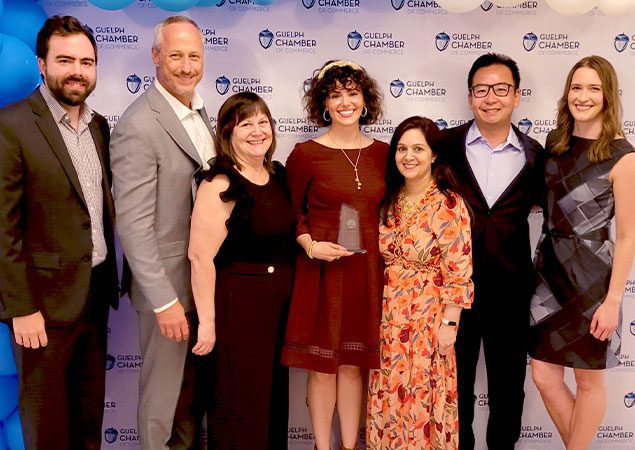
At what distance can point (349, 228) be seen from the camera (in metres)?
2.56

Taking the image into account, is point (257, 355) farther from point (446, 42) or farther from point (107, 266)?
point (446, 42)

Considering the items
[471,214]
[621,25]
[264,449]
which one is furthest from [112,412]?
[621,25]

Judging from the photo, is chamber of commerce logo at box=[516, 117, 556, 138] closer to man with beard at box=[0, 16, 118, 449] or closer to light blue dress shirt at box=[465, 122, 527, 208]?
light blue dress shirt at box=[465, 122, 527, 208]

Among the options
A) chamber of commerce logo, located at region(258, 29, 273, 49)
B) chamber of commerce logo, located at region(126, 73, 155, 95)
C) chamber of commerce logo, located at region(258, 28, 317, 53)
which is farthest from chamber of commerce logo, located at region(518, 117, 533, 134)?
chamber of commerce logo, located at region(126, 73, 155, 95)

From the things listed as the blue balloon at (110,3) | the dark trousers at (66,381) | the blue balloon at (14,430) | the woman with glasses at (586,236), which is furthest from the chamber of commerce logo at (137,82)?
the woman with glasses at (586,236)

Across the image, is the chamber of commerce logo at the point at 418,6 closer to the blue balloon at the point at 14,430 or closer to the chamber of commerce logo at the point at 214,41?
the chamber of commerce logo at the point at 214,41

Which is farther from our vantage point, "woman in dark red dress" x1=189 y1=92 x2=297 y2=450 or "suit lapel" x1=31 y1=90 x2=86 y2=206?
"woman in dark red dress" x1=189 y1=92 x2=297 y2=450

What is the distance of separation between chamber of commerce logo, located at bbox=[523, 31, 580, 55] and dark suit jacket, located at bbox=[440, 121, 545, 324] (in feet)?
2.14

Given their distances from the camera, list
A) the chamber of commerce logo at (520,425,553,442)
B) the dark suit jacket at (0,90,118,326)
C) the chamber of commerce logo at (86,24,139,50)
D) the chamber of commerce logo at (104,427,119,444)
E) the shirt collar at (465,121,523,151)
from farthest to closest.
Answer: the chamber of commerce logo at (520,425,553,442), the chamber of commerce logo at (104,427,119,444), the chamber of commerce logo at (86,24,139,50), the shirt collar at (465,121,523,151), the dark suit jacket at (0,90,118,326)

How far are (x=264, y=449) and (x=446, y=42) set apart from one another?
2.22 metres

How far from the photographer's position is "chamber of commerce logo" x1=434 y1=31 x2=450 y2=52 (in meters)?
3.15

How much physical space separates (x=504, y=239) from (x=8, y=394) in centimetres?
226

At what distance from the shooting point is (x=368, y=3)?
3107mm

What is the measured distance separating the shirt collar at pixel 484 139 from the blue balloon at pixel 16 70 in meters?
1.95
